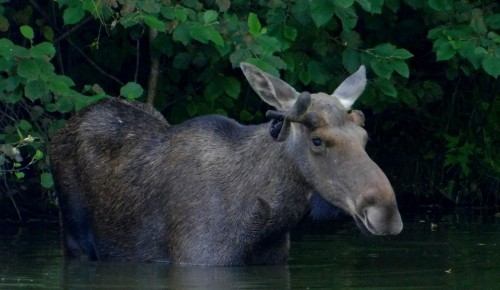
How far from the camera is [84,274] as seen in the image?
33.9 ft

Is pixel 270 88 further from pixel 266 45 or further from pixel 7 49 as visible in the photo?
pixel 7 49

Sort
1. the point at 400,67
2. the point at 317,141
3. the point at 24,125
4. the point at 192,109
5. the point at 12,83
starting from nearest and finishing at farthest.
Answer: the point at 317,141, the point at 12,83, the point at 24,125, the point at 400,67, the point at 192,109

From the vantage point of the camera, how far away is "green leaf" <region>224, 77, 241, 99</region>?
12953 millimetres

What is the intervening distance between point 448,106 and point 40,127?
15.9ft

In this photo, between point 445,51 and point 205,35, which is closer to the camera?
point 205,35

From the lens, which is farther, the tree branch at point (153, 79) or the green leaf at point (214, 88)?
the tree branch at point (153, 79)

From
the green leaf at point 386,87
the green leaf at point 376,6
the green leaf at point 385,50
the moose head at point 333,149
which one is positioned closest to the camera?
the moose head at point 333,149

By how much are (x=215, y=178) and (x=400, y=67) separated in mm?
2509

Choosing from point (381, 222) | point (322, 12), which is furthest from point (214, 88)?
point (381, 222)

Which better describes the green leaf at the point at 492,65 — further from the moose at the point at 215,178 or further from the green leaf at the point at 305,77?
the moose at the point at 215,178

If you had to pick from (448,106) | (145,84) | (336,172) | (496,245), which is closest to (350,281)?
(336,172)

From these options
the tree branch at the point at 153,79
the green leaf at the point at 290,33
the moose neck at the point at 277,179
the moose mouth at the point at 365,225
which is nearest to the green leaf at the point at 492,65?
the green leaf at the point at 290,33

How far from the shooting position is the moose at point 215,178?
388 inches

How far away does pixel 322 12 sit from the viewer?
39.2 ft
